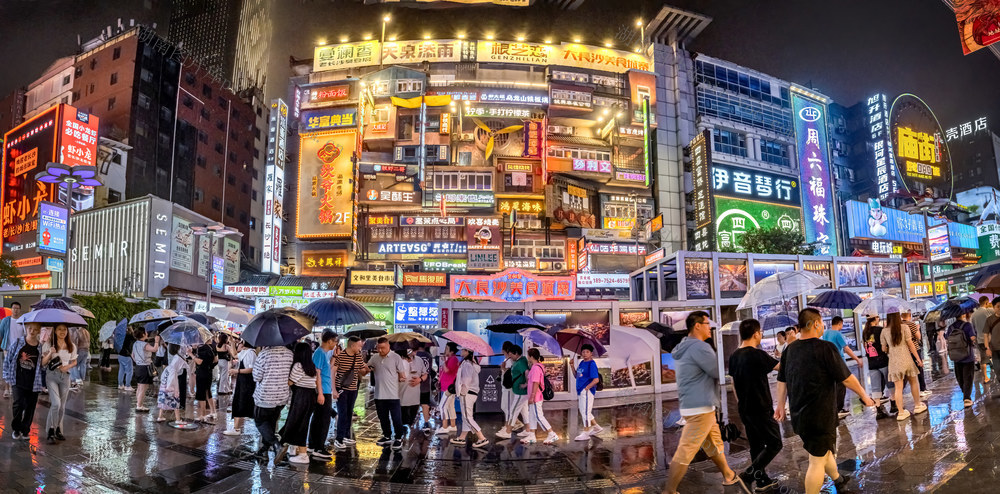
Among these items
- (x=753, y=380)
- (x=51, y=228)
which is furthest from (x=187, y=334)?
(x=51, y=228)

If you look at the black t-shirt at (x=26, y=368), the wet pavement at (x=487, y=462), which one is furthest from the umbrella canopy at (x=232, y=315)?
the black t-shirt at (x=26, y=368)

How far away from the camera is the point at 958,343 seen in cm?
952

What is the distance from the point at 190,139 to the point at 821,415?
52.5 meters

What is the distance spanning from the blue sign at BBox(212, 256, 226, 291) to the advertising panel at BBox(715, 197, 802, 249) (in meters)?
34.4

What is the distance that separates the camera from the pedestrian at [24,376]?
812 centimetres

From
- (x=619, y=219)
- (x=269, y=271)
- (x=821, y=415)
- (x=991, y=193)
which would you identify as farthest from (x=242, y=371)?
(x=991, y=193)

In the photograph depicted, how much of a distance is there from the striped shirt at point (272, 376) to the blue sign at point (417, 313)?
17837mm

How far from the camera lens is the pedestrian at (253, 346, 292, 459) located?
25.8ft

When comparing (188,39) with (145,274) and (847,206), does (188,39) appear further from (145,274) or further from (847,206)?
(847,206)

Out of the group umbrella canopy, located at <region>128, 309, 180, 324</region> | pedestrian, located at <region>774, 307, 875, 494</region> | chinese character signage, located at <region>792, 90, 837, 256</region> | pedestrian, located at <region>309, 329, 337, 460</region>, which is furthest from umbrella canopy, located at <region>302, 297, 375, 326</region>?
chinese character signage, located at <region>792, 90, 837, 256</region>

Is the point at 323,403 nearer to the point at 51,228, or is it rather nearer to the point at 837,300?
the point at 837,300

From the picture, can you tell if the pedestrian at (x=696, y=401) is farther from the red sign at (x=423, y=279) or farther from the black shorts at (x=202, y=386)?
the red sign at (x=423, y=279)

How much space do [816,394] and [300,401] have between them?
6.29m

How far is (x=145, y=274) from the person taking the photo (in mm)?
32656
